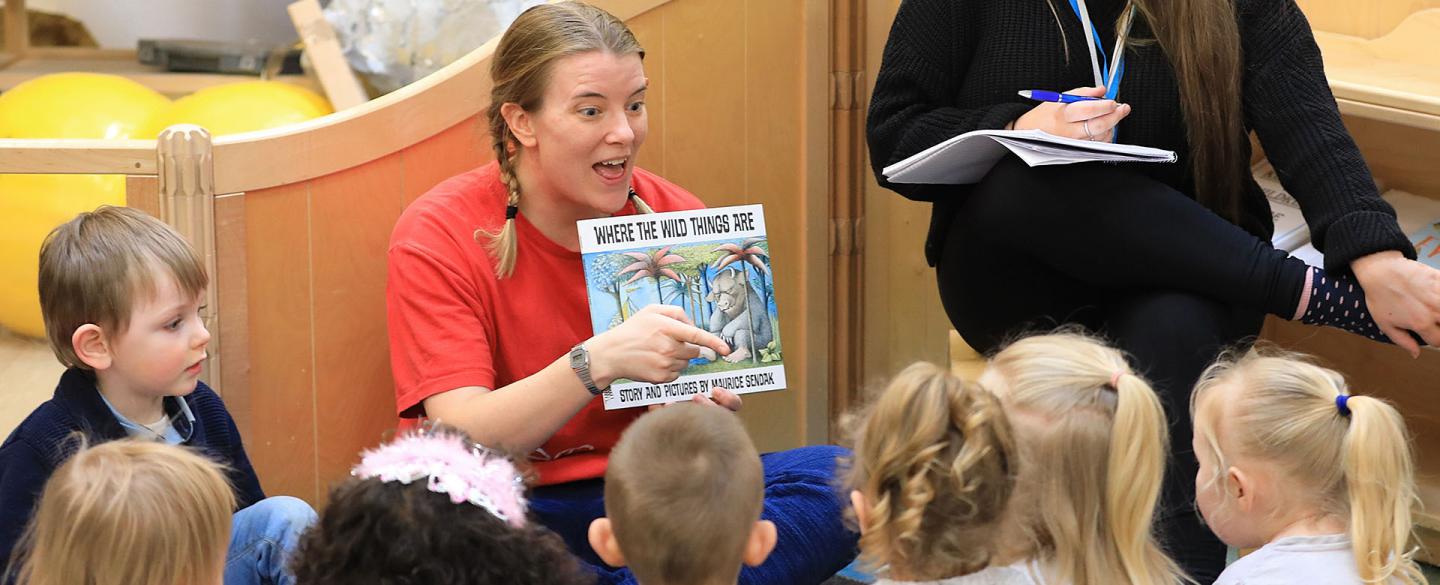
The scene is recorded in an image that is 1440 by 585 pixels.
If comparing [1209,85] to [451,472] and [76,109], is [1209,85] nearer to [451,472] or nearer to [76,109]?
[451,472]

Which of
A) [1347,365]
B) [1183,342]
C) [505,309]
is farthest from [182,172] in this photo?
[1347,365]

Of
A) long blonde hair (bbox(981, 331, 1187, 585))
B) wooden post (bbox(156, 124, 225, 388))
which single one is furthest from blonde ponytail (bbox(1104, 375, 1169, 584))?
wooden post (bbox(156, 124, 225, 388))

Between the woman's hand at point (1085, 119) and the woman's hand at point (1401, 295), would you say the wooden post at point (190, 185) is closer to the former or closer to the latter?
the woman's hand at point (1085, 119)

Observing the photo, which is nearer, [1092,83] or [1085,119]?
[1085,119]

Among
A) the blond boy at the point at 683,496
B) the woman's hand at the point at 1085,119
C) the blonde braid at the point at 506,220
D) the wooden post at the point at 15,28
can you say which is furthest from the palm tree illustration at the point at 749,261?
the wooden post at the point at 15,28

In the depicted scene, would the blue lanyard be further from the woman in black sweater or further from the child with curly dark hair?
the child with curly dark hair

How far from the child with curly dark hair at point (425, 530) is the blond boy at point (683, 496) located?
0.07 metres

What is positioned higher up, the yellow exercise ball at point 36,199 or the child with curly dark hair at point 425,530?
the yellow exercise ball at point 36,199

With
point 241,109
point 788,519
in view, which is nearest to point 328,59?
point 241,109

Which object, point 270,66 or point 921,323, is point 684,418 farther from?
point 270,66

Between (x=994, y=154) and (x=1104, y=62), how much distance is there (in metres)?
0.23

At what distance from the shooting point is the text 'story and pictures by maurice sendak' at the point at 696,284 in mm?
1704

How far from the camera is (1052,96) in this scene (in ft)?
5.95

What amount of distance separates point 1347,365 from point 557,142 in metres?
1.46
